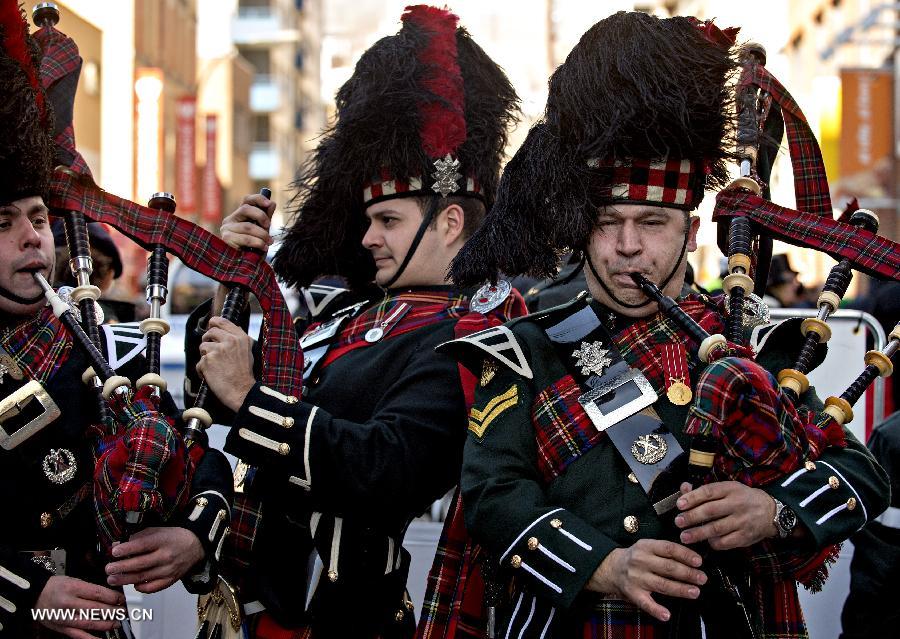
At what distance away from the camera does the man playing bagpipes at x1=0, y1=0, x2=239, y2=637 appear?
243 centimetres

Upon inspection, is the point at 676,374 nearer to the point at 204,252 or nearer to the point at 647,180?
the point at 647,180

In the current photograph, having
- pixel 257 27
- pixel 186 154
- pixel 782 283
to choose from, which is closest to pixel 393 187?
pixel 782 283

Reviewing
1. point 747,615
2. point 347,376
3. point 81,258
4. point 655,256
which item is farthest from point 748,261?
point 81,258

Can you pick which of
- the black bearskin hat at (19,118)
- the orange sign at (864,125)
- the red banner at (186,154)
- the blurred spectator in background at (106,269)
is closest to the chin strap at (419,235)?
the black bearskin hat at (19,118)

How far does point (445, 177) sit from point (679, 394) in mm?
1140

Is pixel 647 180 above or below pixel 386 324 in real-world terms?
above

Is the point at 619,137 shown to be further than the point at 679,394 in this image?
Yes

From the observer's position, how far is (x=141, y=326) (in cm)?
273

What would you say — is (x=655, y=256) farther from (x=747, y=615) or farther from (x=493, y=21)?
(x=493, y=21)

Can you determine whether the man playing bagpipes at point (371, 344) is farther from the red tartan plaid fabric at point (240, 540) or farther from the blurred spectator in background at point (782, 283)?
the blurred spectator in background at point (782, 283)

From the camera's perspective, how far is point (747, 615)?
7.43ft

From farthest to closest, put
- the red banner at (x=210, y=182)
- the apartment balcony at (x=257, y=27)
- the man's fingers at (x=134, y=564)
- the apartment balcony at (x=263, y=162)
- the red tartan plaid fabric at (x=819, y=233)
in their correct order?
the apartment balcony at (x=257, y=27) < the apartment balcony at (x=263, y=162) < the red banner at (x=210, y=182) < the red tartan plaid fabric at (x=819, y=233) < the man's fingers at (x=134, y=564)

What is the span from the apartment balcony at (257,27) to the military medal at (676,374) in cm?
4081

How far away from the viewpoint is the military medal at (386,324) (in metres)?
2.98
